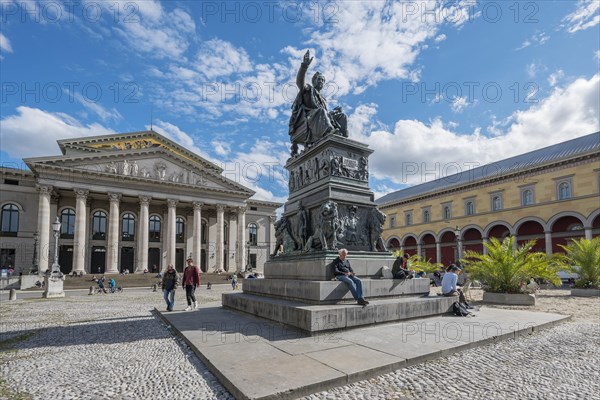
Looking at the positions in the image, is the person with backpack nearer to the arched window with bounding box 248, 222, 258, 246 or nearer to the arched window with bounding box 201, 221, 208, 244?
the arched window with bounding box 201, 221, 208, 244

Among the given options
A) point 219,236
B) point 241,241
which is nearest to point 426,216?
point 241,241

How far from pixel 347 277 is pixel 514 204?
40923 millimetres

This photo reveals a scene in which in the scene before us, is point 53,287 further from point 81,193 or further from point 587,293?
point 587,293

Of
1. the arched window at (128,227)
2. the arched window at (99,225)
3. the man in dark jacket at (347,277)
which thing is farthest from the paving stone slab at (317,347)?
the arched window at (128,227)

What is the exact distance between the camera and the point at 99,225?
1774 inches

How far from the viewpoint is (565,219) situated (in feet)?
115

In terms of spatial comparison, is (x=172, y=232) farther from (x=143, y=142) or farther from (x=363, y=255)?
(x=363, y=255)

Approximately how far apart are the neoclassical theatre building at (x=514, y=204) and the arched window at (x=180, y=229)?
3491 cm

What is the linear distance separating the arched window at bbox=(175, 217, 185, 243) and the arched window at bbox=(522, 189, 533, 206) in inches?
1777

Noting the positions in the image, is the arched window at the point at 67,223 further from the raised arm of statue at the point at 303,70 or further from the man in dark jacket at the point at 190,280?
the raised arm of statue at the point at 303,70

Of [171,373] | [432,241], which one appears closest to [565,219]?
[432,241]

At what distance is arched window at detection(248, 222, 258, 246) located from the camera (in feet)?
196

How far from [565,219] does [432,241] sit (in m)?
18.5

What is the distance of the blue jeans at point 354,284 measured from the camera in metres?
6.27
